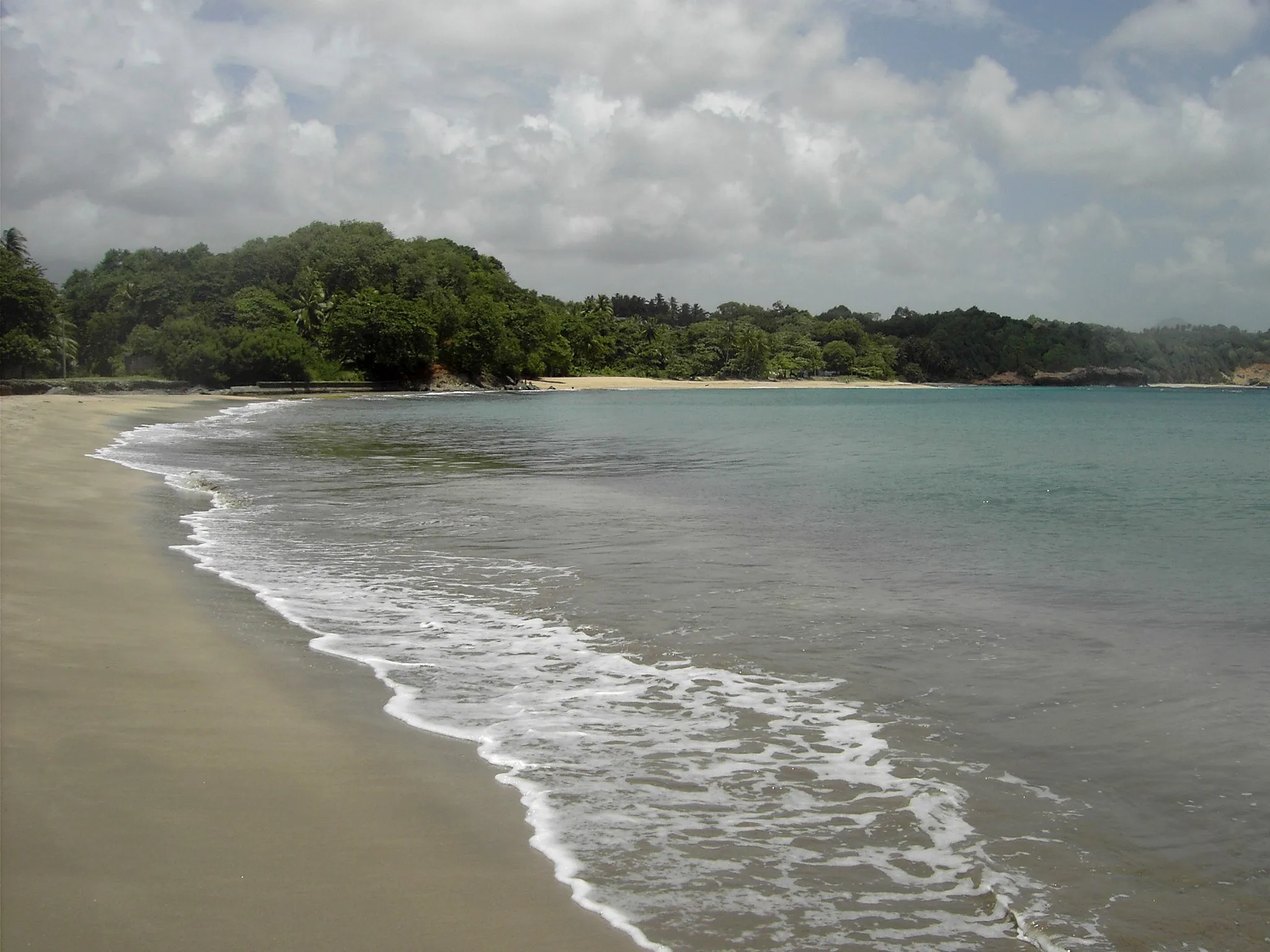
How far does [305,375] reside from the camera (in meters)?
81.1

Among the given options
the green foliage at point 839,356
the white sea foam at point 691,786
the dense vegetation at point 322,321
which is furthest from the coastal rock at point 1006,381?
the white sea foam at point 691,786

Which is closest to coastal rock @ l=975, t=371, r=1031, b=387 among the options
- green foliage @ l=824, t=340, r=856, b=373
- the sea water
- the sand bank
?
the sand bank

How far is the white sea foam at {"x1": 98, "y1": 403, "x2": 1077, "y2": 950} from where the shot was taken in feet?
11.2

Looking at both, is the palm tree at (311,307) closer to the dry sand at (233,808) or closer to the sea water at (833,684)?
the sea water at (833,684)

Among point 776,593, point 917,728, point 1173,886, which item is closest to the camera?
point 1173,886

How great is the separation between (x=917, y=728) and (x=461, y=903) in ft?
9.28

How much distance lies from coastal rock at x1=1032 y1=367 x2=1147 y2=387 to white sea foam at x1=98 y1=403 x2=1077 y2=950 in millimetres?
195123

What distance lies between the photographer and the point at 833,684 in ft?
19.8

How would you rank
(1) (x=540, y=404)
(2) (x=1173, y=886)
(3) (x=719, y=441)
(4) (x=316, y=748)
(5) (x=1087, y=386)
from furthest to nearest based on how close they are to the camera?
(5) (x=1087, y=386)
(1) (x=540, y=404)
(3) (x=719, y=441)
(4) (x=316, y=748)
(2) (x=1173, y=886)

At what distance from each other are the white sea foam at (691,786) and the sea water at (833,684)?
0.02 metres

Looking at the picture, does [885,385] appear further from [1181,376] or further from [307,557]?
[307,557]

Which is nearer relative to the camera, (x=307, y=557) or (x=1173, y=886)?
(x=1173, y=886)

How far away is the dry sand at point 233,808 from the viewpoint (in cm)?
316

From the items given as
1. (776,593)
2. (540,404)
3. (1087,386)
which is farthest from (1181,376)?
(776,593)
